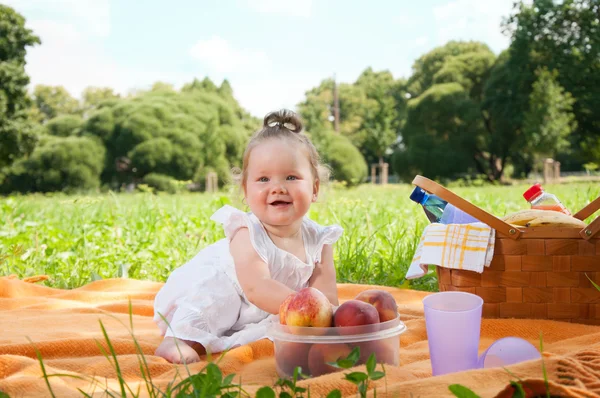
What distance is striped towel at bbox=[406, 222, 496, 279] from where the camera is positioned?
6.85 feet

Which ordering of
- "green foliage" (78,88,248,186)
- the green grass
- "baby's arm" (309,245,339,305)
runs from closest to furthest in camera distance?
1. "baby's arm" (309,245,339,305)
2. the green grass
3. "green foliage" (78,88,248,186)

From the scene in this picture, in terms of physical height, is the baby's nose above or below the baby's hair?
below

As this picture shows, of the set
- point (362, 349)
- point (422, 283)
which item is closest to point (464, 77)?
point (422, 283)

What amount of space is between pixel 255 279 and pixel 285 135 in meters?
0.50

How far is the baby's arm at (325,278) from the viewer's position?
2137mm

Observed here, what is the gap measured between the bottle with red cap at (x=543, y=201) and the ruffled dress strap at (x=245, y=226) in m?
1.20

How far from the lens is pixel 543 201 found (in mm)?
2549

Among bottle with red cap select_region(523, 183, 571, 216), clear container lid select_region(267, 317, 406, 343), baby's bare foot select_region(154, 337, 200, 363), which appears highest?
→ bottle with red cap select_region(523, 183, 571, 216)

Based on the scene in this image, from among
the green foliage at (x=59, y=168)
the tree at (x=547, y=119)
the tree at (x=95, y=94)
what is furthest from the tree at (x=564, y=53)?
the tree at (x=95, y=94)

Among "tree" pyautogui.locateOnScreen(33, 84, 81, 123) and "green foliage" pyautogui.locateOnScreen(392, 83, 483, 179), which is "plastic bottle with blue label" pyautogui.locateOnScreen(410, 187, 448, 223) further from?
"tree" pyautogui.locateOnScreen(33, 84, 81, 123)

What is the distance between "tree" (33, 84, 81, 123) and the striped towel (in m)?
39.5

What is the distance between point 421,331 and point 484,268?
31cm

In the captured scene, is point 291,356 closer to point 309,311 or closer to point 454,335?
point 309,311

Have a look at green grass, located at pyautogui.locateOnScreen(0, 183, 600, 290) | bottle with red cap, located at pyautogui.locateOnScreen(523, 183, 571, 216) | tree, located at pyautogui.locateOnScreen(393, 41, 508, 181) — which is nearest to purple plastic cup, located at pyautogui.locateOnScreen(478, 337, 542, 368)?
bottle with red cap, located at pyautogui.locateOnScreen(523, 183, 571, 216)
